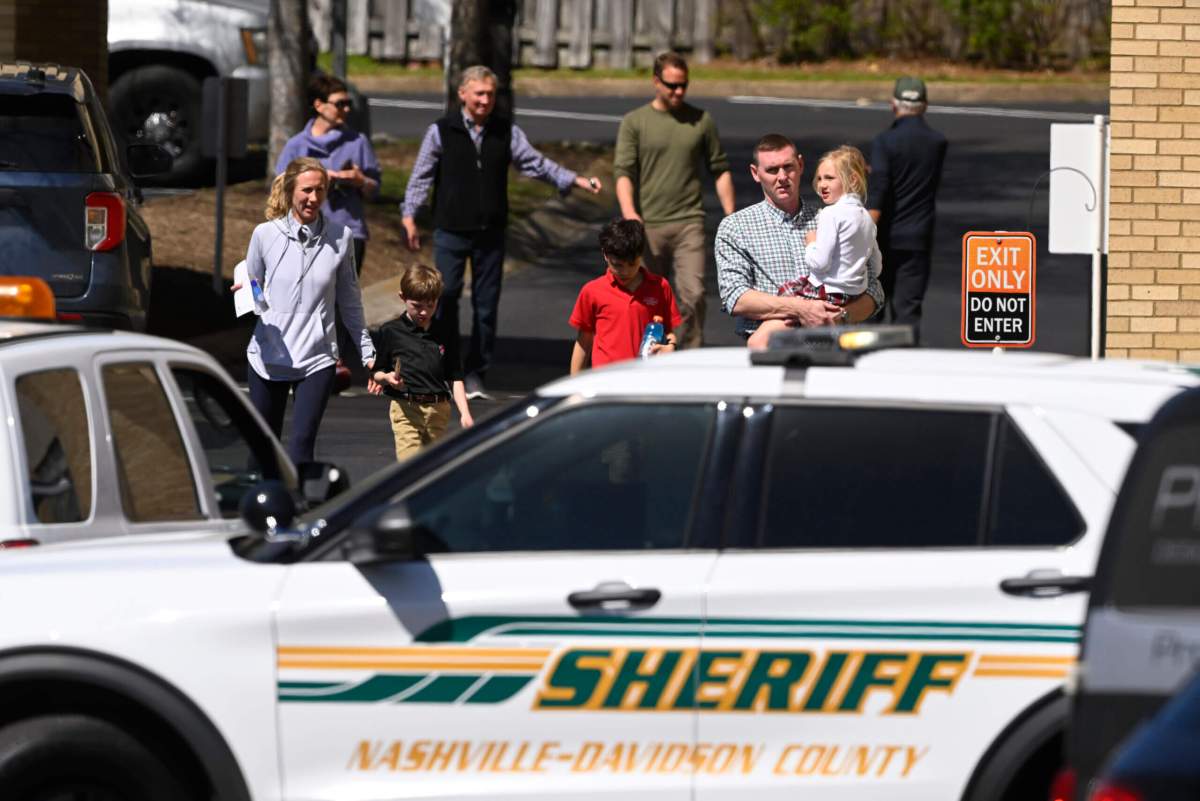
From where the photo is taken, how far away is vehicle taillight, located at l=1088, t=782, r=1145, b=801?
138 inches

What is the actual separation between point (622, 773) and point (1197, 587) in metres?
1.73

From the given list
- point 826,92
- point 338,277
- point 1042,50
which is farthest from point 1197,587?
point 1042,50

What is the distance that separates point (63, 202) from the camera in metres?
11.7

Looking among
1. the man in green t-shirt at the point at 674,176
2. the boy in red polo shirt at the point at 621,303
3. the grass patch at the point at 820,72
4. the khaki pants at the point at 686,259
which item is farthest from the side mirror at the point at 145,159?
the grass patch at the point at 820,72

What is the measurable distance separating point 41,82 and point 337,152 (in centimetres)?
212

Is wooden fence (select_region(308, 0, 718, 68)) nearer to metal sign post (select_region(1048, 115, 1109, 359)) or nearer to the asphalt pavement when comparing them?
the asphalt pavement

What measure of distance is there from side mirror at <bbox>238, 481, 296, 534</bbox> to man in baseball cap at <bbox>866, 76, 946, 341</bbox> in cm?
800

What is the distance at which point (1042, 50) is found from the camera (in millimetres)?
35875

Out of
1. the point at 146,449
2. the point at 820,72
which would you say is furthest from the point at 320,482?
the point at 820,72

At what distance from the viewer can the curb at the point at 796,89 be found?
Result: 3372 cm

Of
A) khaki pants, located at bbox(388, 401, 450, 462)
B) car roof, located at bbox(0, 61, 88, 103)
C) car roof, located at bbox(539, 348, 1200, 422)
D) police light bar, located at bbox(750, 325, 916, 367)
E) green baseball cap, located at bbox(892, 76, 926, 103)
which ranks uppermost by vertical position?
green baseball cap, located at bbox(892, 76, 926, 103)

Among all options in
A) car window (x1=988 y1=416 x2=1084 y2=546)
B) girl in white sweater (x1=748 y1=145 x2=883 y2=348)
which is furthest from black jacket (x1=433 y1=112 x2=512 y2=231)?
car window (x1=988 y1=416 x2=1084 y2=546)

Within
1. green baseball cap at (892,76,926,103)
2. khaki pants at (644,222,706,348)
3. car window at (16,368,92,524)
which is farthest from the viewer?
green baseball cap at (892,76,926,103)

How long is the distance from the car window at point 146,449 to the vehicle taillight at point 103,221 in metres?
5.19
